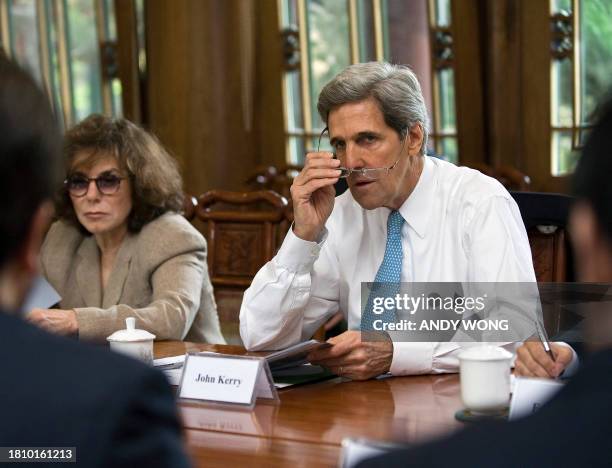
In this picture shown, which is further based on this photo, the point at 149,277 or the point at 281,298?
the point at 149,277

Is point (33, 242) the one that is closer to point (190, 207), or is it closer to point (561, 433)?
point (561, 433)

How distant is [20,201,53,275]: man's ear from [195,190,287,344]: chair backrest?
2.99m

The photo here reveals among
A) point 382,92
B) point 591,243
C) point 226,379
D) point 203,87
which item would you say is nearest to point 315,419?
point 226,379

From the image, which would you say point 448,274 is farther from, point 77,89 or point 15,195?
point 77,89

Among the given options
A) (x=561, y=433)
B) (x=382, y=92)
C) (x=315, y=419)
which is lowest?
(x=315, y=419)

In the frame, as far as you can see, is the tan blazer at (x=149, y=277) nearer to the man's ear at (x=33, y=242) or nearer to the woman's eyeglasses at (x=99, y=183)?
the woman's eyeglasses at (x=99, y=183)

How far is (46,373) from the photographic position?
1.04 metres

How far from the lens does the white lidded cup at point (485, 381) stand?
2.19 m

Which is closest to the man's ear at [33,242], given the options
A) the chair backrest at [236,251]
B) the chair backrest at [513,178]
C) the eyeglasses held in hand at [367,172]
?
the eyeglasses held in hand at [367,172]

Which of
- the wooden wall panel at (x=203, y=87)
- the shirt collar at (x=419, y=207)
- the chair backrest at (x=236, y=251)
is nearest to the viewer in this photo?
the shirt collar at (x=419, y=207)

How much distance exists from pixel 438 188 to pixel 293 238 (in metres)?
0.47

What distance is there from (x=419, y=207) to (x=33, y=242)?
2170 millimetres

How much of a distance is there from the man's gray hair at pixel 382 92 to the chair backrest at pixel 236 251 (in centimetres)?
102

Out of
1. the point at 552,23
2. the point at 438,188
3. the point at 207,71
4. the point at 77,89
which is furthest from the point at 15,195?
the point at 77,89
